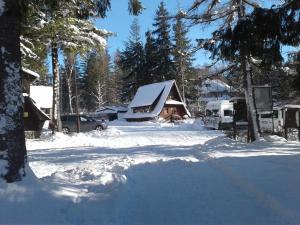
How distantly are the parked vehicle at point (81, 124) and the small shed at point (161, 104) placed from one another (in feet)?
58.7

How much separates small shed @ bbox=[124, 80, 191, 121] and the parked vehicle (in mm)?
17895

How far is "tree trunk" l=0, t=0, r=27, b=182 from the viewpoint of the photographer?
24.6 ft

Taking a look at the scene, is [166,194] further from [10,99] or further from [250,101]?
[250,101]

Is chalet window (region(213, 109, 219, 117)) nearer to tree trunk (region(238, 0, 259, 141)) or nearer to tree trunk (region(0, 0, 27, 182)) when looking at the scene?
tree trunk (region(238, 0, 259, 141))

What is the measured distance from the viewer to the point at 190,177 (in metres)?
10.4

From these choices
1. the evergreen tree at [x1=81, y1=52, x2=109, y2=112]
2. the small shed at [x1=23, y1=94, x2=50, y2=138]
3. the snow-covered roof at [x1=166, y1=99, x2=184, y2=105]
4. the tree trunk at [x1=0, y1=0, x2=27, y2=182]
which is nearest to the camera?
the tree trunk at [x1=0, y1=0, x2=27, y2=182]

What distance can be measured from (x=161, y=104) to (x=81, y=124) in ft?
68.7

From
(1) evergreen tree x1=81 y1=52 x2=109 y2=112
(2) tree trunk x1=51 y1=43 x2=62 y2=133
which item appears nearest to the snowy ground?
(2) tree trunk x1=51 y1=43 x2=62 y2=133

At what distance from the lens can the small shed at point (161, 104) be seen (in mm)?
58844

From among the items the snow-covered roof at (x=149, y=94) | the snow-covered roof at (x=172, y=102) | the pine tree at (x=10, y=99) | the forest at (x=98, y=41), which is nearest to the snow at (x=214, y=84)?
the forest at (x=98, y=41)

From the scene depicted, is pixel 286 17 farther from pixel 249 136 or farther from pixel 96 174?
pixel 249 136

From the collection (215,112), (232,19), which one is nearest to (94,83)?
(215,112)

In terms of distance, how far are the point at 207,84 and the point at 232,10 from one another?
5.34 metres

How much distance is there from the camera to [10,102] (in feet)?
24.8
